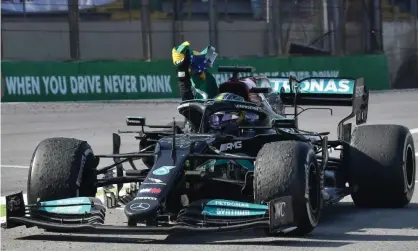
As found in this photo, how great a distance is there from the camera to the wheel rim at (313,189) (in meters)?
9.06

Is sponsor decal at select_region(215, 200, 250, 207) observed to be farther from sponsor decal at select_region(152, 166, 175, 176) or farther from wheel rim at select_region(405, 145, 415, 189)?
wheel rim at select_region(405, 145, 415, 189)

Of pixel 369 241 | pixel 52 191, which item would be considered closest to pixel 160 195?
pixel 52 191

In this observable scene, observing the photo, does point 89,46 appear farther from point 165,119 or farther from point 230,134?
point 230,134

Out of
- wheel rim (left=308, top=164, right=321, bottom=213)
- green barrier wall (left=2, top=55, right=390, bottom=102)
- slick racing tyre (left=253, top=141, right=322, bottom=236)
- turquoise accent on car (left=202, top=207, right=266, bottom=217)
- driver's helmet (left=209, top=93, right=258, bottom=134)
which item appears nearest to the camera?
turquoise accent on car (left=202, top=207, right=266, bottom=217)

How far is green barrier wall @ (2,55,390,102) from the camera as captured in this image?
2662 cm

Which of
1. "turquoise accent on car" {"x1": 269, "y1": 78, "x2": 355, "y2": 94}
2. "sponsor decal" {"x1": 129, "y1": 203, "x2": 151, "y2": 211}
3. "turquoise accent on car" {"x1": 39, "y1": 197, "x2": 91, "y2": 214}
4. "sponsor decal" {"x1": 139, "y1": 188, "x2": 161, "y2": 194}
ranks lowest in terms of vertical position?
"turquoise accent on car" {"x1": 39, "y1": 197, "x2": 91, "y2": 214}

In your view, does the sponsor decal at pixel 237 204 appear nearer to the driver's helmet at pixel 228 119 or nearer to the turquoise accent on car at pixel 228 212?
the turquoise accent on car at pixel 228 212

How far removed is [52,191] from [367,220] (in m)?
3.01

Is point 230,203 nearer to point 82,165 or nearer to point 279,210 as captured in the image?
point 279,210

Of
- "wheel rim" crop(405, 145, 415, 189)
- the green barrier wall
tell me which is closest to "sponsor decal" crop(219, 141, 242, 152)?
"wheel rim" crop(405, 145, 415, 189)

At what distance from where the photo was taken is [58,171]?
9250 millimetres

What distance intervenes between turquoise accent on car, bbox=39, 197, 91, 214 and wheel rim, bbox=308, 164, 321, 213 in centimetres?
192

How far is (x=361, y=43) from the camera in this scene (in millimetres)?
35062

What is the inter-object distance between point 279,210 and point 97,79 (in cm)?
2000
